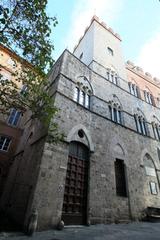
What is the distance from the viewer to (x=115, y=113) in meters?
12.9

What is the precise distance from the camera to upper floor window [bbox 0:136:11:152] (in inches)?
584

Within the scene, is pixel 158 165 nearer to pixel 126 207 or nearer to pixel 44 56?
pixel 126 207

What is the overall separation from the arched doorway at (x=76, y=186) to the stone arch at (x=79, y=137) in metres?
0.24

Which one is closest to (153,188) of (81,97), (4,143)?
(81,97)

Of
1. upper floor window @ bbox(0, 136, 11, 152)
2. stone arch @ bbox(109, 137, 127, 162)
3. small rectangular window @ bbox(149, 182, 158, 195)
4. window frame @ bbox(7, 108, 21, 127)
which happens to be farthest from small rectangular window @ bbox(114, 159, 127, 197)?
window frame @ bbox(7, 108, 21, 127)

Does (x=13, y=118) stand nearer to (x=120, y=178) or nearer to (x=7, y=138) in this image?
(x=7, y=138)

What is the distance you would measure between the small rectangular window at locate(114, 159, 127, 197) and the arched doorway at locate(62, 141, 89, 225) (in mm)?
2591

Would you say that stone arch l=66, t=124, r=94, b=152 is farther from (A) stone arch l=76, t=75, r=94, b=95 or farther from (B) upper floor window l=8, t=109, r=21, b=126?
(B) upper floor window l=8, t=109, r=21, b=126

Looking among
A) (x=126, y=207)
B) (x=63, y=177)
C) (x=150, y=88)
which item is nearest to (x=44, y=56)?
(x=63, y=177)

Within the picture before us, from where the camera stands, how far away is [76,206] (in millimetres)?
7566

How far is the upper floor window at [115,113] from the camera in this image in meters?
12.4

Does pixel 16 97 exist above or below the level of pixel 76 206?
above

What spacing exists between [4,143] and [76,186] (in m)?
10.2

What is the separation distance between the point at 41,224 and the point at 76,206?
7.03 feet
